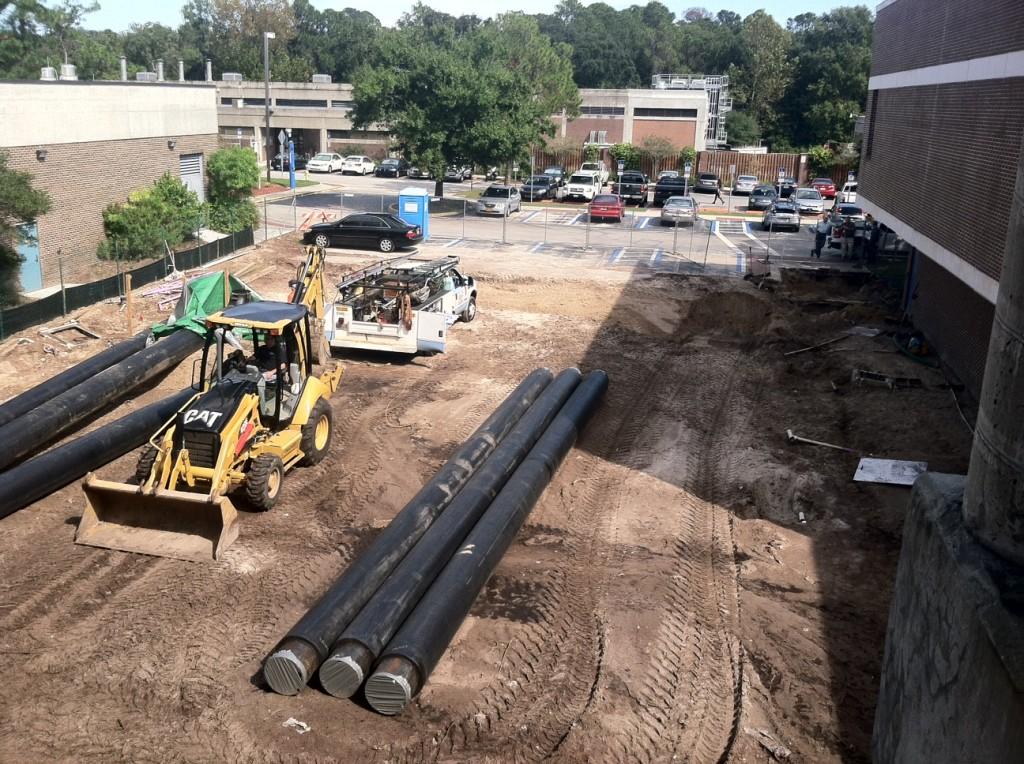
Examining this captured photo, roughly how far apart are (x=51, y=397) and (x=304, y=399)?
4855mm

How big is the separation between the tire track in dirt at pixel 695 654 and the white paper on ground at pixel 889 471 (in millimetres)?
2177

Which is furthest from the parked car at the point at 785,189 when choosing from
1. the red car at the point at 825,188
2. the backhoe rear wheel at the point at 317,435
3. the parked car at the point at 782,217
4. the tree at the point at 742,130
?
the backhoe rear wheel at the point at 317,435

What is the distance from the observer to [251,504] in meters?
12.4

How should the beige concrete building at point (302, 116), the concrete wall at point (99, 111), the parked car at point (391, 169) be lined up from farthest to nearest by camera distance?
1. the beige concrete building at point (302, 116)
2. the parked car at point (391, 169)
3. the concrete wall at point (99, 111)

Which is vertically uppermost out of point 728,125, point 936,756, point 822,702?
point 728,125

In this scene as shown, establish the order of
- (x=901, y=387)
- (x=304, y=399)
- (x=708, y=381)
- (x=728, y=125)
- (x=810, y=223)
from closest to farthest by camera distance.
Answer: (x=304, y=399)
(x=901, y=387)
(x=708, y=381)
(x=810, y=223)
(x=728, y=125)

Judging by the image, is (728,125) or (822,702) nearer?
(822,702)

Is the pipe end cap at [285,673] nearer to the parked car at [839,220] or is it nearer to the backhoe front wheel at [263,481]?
the backhoe front wheel at [263,481]

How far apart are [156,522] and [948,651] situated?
869 centimetres

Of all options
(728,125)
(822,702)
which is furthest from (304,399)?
(728,125)

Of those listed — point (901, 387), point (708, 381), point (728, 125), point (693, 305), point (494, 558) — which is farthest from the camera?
point (728, 125)

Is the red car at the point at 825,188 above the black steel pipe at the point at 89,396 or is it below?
above

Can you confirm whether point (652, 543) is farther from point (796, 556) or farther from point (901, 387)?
point (901, 387)

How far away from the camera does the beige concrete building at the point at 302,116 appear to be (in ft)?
240
